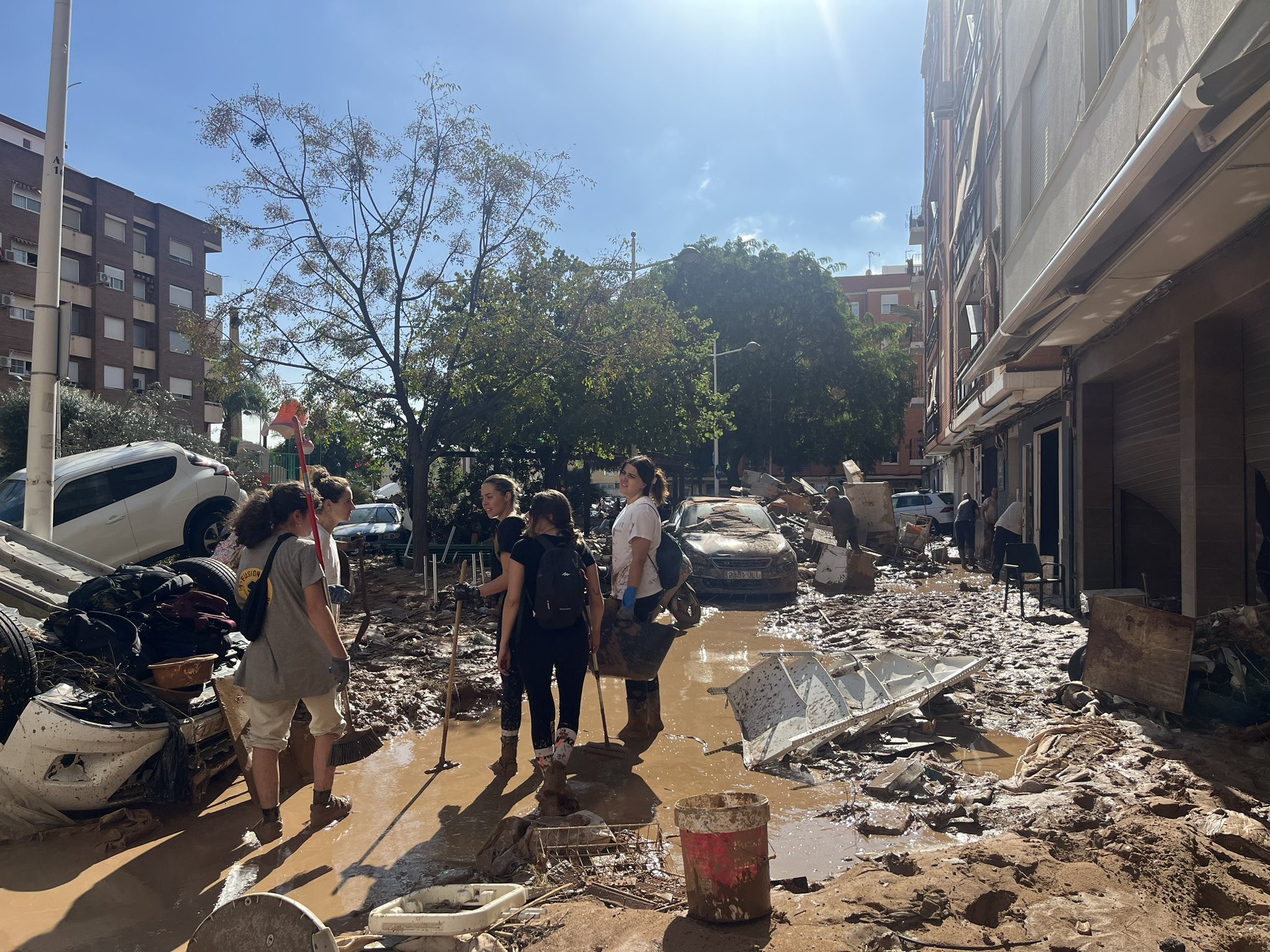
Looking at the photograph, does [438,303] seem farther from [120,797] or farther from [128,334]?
[128,334]

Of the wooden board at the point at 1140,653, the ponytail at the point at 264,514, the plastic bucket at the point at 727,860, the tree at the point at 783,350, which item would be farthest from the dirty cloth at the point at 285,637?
the tree at the point at 783,350

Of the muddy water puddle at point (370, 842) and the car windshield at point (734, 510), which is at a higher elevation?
the car windshield at point (734, 510)

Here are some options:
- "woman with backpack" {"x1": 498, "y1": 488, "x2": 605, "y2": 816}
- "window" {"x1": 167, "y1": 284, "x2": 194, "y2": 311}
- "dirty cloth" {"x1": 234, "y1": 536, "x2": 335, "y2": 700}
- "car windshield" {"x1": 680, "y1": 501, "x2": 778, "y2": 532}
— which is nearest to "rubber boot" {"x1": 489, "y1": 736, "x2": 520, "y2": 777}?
"woman with backpack" {"x1": 498, "y1": 488, "x2": 605, "y2": 816}

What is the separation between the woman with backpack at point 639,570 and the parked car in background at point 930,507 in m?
22.4

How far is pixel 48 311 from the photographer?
8.83 metres

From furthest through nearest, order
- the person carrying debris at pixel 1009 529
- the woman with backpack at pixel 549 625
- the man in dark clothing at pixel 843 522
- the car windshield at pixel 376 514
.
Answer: the car windshield at pixel 376 514
the man in dark clothing at pixel 843 522
the person carrying debris at pixel 1009 529
the woman with backpack at pixel 549 625

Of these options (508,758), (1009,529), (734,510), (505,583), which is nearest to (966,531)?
(1009,529)

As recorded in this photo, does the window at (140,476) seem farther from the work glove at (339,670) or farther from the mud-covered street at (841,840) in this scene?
the work glove at (339,670)

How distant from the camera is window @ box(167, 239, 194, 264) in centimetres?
4316

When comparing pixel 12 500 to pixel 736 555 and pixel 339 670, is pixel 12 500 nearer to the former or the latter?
pixel 339 670

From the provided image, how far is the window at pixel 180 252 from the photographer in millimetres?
43156

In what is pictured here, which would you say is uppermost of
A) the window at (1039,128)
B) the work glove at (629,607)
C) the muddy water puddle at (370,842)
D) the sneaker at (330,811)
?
the window at (1039,128)

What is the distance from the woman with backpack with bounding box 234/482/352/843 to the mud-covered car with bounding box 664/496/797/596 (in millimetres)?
8818

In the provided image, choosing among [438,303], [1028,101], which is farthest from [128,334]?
[1028,101]
